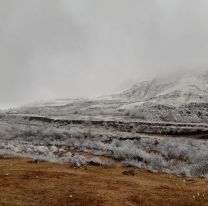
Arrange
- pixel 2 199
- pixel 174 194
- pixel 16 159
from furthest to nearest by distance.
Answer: pixel 16 159 < pixel 174 194 < pixel 2 199

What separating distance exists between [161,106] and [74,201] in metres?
118

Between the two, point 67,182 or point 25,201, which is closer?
point 25,201

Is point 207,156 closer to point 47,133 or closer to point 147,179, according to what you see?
point 147,179

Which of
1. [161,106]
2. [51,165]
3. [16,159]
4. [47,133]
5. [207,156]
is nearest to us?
[51,165]

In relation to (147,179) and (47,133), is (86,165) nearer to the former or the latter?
(147,179)

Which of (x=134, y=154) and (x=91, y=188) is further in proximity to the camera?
(x=134, y=154)

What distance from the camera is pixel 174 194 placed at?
2219 cm

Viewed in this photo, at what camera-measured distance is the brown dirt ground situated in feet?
66.3

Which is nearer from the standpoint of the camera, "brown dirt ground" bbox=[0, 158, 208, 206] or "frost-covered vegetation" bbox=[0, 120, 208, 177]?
"brown dirt ground" bbox=[0, 158, 208, 206]

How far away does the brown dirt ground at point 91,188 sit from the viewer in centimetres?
2020

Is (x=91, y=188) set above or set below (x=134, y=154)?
below

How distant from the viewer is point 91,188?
22.0 metres

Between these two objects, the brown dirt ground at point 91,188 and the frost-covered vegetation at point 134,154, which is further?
the frost-covered vegetation at point 134,154

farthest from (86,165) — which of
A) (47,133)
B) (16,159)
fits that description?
(47,133)
